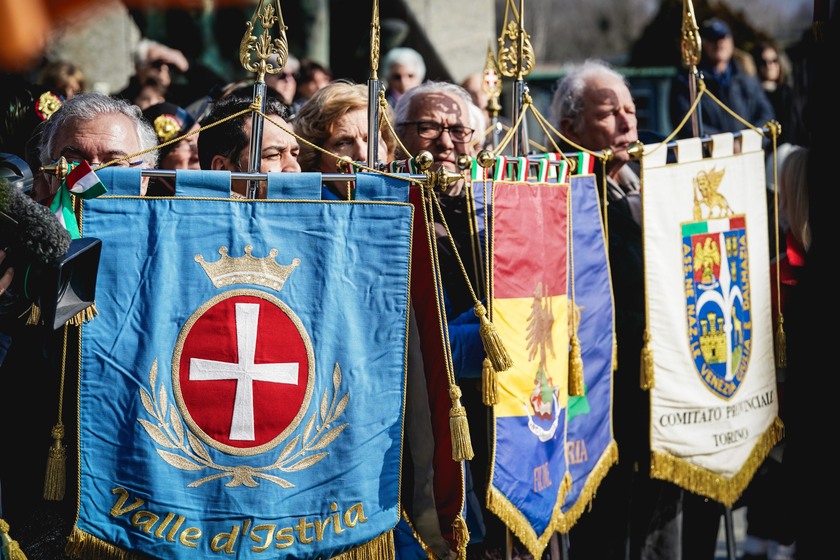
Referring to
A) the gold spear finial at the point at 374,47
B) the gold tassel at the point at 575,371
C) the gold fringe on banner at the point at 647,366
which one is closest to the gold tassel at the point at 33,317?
the gold spear finial at the point at 374,47

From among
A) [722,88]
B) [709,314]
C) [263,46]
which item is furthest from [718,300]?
[722,88]

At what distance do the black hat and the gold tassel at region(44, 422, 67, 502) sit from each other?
6.12 feet

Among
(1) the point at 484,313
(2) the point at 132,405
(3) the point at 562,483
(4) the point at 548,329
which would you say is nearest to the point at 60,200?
(2) the point at 132,405

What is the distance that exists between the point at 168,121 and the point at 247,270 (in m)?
2.04

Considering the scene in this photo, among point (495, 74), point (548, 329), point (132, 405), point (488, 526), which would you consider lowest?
point (488, 526)

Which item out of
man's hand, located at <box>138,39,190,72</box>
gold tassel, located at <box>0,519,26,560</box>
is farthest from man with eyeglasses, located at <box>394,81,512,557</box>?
man's hand, located at <box>138,39,190,72</box>

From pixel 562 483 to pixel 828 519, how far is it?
55.7 inches

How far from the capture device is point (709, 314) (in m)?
4.14

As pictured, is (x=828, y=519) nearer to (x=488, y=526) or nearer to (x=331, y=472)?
(x=331, y=472)

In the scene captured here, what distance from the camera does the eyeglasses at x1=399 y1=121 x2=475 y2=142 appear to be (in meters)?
3.96

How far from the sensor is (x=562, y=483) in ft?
11.9

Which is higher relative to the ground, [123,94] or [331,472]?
[123,94]

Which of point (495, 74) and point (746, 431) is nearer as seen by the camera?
point (746, 431)

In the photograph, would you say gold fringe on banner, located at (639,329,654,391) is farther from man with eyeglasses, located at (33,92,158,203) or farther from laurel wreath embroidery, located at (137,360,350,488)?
man with eyeglasses, located at (33,92,158,203)
